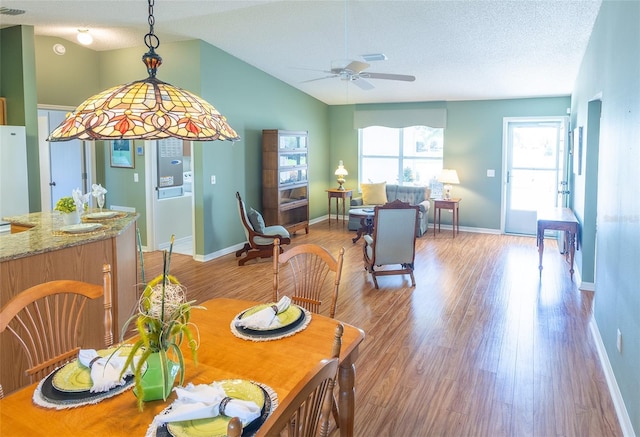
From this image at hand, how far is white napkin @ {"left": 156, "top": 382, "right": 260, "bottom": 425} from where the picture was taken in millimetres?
1358

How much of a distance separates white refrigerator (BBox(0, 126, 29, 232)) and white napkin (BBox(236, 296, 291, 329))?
4.59m

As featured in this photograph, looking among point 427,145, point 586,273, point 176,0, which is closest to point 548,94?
point 427,145

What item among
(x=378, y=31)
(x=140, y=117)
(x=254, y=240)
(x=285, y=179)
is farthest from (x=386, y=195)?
(x=140, y=117)

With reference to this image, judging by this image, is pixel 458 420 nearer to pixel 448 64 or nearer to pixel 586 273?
pixel 586 273

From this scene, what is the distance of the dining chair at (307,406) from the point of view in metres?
1.09

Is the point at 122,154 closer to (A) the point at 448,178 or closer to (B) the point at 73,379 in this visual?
(A) the point at 448,178

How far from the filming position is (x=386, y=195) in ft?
30.1

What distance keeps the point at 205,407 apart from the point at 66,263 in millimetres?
2266

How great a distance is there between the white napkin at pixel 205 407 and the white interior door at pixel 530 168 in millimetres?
7874

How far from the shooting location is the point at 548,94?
7867 mm

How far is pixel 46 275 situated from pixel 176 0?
3047mm

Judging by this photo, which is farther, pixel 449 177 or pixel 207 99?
pixel 449 177

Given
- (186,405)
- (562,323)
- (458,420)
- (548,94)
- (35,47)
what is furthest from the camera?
(548,94)

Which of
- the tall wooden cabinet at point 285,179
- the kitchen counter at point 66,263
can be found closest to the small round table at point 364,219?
the tall wooden cabinet at point 285,179
